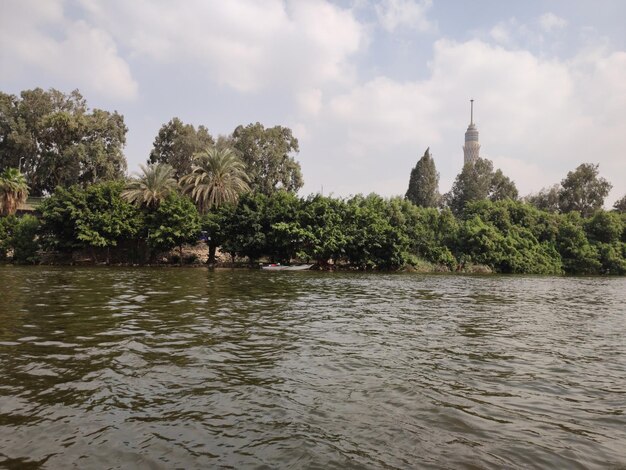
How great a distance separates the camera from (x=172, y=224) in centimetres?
4328

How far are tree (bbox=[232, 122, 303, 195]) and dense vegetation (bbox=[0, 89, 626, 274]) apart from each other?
0.20 metres

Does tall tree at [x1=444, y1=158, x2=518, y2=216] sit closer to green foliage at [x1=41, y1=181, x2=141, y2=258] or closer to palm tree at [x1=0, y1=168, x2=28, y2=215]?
green foliage at [x1=41, y1=181, x2=141, y2=258]

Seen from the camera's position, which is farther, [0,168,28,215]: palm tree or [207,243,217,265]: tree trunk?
[207,243,217,265]: tree trunk

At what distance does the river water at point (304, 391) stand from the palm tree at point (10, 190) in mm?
38423

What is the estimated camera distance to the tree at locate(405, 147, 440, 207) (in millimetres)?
74875

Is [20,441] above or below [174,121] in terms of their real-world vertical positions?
below

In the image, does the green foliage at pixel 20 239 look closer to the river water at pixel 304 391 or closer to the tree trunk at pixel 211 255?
the tree trunk at pixel 211 255

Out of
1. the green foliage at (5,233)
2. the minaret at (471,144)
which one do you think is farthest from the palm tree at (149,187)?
the minaret at (471,144)

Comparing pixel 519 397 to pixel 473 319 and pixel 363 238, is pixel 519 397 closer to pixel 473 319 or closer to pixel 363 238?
pixel 473 319

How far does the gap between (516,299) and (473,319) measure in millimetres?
7864

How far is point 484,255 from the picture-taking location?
49938mm

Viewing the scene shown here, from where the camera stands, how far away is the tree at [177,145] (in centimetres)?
6588

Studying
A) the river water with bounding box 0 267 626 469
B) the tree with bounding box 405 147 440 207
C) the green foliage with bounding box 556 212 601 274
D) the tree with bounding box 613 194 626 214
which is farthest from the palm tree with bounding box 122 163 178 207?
the tree with bounding box 613 194 626 214

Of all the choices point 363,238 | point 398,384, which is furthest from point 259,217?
point 398,384
